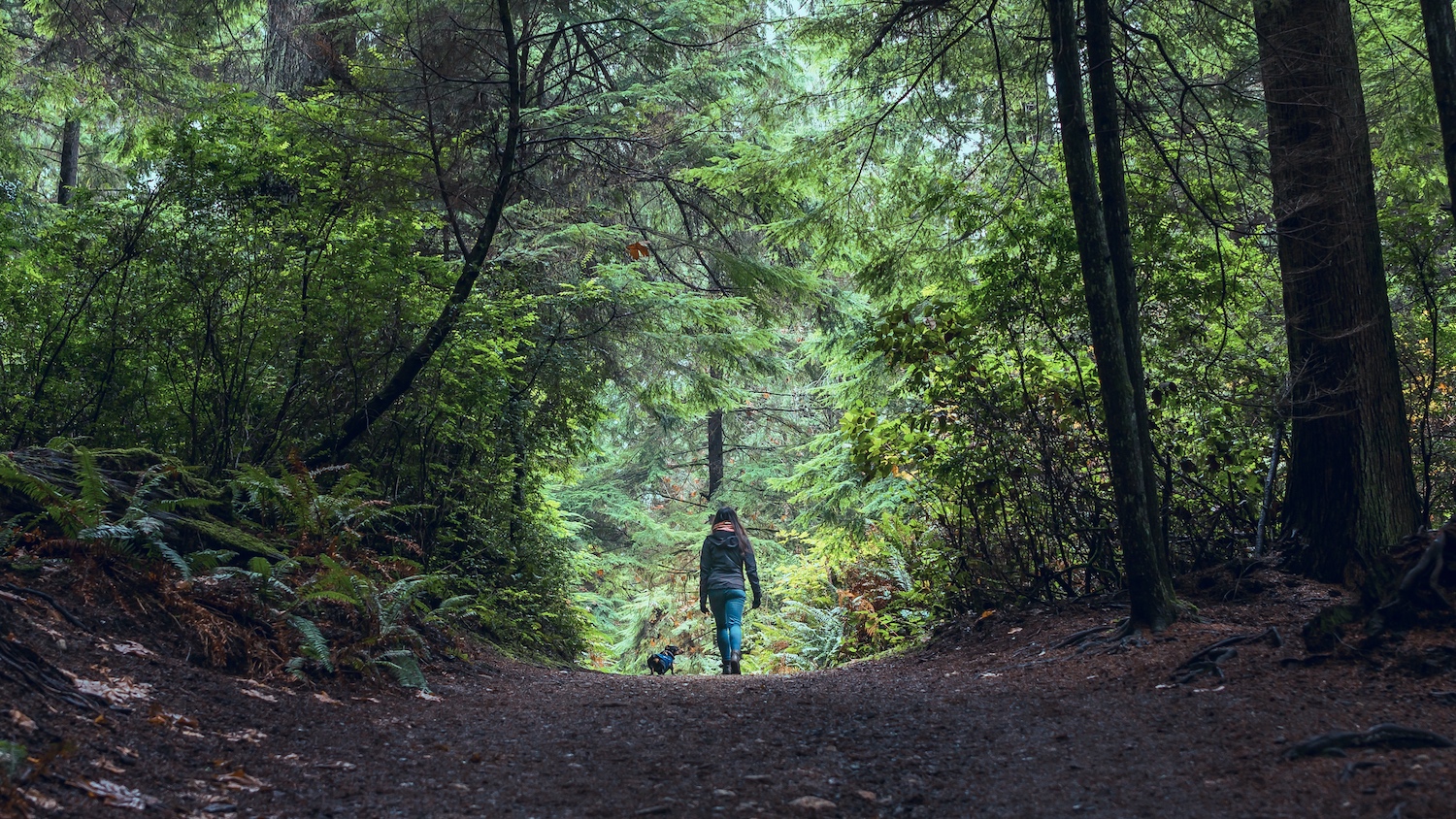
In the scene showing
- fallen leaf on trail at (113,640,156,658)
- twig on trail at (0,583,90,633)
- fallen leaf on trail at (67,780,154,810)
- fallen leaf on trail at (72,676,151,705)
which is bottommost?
fallen leaf on trail at (67,780,154,810)

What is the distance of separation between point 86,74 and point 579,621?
8.77 metres

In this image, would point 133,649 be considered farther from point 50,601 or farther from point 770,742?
point 770,742

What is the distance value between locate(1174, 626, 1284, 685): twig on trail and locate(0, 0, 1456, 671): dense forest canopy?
523mm

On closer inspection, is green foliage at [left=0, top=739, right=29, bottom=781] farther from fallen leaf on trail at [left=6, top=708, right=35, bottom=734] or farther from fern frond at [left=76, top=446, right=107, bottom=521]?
fern frond at [left=76, top=446, right=107, bottom=521]

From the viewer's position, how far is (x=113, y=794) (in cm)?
279

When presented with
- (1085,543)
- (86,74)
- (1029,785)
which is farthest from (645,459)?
(1029,785)

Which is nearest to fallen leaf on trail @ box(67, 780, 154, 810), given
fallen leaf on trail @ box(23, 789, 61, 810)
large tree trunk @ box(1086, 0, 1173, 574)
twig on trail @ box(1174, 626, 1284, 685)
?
fallen leaf on trail @ box(23, 789, 61, 810)

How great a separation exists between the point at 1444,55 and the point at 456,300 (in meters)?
7.15

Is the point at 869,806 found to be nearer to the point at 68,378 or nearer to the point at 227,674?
the point at 227,674

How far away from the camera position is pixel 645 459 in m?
24.1

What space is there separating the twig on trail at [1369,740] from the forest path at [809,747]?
79 millimetres

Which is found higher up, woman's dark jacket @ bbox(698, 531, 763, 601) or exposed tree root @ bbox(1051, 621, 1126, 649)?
woman's dark jacket @ bbox(698, 531, 763, 601)

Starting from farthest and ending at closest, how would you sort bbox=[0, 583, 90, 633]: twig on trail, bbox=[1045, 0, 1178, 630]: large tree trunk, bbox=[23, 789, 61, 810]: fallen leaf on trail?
bbox=[1045, 0, 1178, 630]: large tree trunk, bbox=[0, 583, 90, 633]: twig on trail, bbox=[23, 789, 61, 810]: fallen leaf on trail

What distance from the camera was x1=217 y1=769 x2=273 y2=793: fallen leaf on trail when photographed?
3.20 metres
